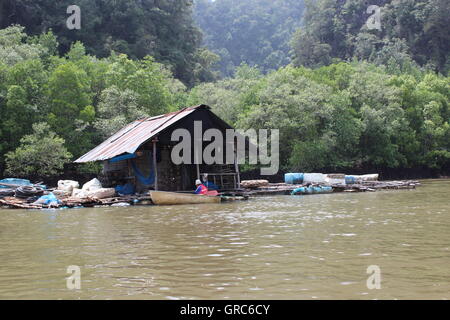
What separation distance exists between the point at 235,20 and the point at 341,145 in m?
68.6

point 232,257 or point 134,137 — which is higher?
point 134,137

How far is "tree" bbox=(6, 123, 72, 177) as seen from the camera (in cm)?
2841

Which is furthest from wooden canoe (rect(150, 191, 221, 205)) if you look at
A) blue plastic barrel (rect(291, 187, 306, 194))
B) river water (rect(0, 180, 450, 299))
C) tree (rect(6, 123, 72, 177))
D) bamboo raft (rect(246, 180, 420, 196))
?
tree (rect(6, 123, 72, 177))

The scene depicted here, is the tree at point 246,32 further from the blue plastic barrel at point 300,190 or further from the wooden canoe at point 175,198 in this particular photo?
the wooden canoe at point 175,198

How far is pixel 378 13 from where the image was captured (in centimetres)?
6450

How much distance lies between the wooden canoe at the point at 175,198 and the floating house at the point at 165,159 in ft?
5.66

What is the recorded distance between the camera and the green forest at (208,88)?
32.5m

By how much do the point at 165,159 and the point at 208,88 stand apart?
21038mm

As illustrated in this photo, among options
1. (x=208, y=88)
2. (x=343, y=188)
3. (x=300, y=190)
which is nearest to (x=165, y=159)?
(x=300, y=190)

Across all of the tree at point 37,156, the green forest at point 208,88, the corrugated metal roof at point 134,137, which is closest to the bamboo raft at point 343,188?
the corrugated metal roof at point 134,137

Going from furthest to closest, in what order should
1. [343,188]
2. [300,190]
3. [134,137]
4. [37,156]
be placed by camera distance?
[37,156] → [343,188] → [300,190] → [134,137]

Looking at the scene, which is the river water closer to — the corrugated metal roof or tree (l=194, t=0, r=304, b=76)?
the corrugated metal roof

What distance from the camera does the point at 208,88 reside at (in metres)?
43.8

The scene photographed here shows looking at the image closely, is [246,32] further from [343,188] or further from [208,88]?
[343,188]
